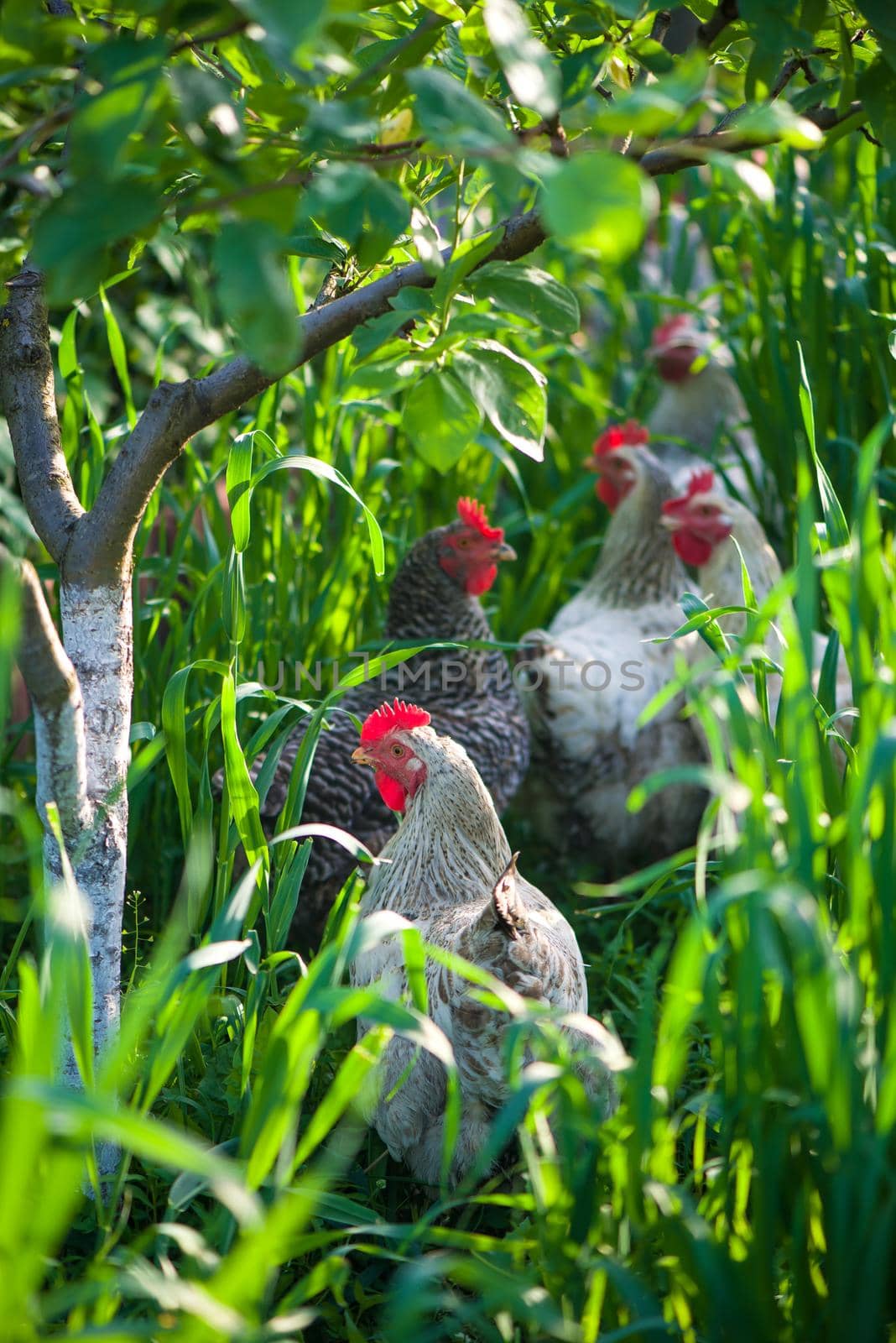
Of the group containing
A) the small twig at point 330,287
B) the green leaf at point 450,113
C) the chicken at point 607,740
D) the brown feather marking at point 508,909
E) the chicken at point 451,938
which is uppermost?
the green leaf at point 450,113

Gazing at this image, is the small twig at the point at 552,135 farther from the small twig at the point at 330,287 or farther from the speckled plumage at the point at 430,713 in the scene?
the speckled plumage at the point at 430,713

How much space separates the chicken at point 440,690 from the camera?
7.58 ft

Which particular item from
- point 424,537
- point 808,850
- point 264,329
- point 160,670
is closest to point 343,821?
point 160,670

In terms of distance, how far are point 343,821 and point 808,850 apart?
53.5 inches

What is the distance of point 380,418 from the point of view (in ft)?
9.66

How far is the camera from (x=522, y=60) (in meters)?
0.85

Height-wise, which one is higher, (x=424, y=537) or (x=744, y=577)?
(x=744, y=577)

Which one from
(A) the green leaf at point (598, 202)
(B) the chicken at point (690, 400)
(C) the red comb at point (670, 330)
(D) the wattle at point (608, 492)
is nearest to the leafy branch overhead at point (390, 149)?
(A) the green leaf at point (598, 202)

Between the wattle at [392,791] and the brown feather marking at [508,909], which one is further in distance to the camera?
the wattle at [392,791]

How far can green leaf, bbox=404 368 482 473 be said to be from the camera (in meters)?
1.17

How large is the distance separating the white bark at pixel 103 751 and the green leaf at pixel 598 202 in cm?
88

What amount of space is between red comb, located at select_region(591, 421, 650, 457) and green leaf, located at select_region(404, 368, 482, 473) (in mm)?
2195

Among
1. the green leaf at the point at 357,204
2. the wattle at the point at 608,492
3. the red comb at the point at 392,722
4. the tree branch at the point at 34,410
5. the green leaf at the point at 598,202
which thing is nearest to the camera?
the green leaf at the point at 598,202

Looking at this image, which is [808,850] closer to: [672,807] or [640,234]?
[640,234]
